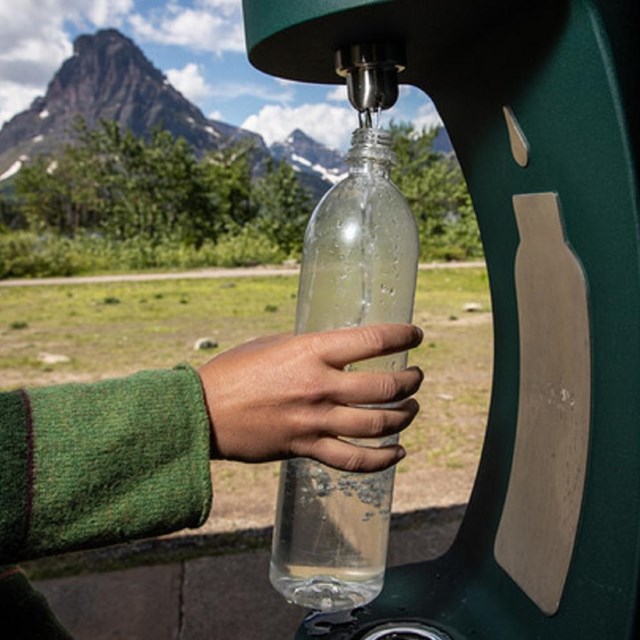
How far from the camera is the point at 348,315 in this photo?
0.90m

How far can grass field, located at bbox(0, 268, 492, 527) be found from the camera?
8.48 ft

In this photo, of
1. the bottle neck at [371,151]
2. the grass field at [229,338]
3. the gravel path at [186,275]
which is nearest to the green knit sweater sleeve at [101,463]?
the bottle neck at [371,151]

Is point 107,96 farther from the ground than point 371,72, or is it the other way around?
point 107,96

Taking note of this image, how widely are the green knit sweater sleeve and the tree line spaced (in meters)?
10.9

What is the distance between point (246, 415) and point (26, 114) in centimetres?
12344

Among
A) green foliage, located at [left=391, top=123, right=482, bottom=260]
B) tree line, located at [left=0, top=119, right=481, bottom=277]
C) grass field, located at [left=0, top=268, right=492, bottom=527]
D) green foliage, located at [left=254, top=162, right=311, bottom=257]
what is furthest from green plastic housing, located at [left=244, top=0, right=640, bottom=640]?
green foliage, located at [left=254, top=162, right=311, bottom=257]

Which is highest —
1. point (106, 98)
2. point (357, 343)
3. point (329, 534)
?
point (106, 98)

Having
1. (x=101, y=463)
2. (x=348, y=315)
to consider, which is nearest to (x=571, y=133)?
(x=348, y=315)

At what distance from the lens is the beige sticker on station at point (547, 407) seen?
798 mm

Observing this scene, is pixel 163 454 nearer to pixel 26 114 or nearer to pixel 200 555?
pixel 200 555

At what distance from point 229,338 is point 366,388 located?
4.46 m

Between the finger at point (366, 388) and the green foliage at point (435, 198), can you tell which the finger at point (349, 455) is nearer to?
the finger at point (366, 388)

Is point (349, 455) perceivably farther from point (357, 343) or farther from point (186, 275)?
point (186, 275)

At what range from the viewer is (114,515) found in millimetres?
746
